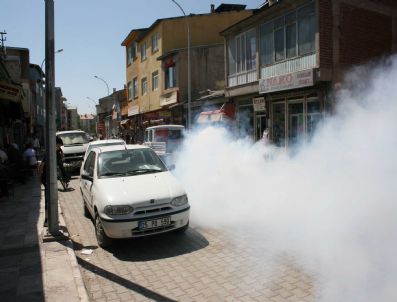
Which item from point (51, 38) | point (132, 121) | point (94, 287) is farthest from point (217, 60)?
point (94, 287)

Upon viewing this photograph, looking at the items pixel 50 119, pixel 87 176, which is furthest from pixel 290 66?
pixel 50 119

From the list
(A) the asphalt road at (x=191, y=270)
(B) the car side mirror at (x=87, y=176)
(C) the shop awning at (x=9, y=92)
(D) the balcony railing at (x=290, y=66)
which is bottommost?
(A) the asphalt road at (x=191, y=270)

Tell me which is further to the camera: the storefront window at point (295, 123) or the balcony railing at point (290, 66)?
the storefront window at point (295, 123)

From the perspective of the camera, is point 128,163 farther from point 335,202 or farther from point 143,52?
point 143,52

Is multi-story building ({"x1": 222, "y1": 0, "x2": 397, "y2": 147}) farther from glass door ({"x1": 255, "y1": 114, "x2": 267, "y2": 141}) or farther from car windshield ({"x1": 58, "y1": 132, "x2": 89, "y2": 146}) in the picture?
car windshield ({"x1": 58, "y1": 132, "x2": 89, "y2": 146})

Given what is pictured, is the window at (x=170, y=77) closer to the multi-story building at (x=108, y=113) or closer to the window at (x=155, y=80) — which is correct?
the window at (x=155, y=80)

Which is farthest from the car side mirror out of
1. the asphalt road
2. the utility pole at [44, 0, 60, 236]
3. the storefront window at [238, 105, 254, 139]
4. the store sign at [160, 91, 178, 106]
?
the store sign at [160, 91, 178, 106]

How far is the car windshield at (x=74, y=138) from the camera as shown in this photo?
17.7 m

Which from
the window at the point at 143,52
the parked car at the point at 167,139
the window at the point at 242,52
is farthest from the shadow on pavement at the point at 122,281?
the window at the point at 143,52

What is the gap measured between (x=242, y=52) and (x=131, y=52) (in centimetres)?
2510

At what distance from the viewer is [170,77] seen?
102ft

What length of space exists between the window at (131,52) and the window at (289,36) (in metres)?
25.5

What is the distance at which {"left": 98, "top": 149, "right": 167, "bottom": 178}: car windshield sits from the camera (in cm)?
709

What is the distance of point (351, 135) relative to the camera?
6.68 meters
